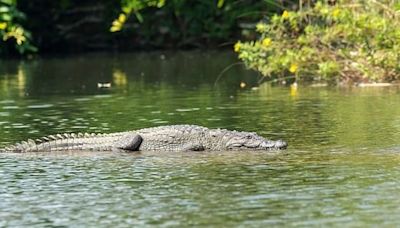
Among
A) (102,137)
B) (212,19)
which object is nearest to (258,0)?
(212,19)

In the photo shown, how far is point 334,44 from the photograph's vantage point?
2017 cm

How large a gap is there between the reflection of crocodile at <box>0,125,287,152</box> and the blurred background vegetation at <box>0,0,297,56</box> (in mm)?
21241

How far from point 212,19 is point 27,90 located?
13.7 meters

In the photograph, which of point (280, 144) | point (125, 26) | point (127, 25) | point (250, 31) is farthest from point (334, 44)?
point (127, 25)

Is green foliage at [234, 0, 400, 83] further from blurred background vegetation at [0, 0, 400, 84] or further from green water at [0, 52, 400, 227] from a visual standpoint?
green water at [0, 52, 400, 227]

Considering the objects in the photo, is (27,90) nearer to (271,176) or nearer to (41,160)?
(41,160)

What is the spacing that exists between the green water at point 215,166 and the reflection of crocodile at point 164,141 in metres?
0.20

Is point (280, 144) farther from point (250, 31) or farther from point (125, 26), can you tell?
point (125, 26)

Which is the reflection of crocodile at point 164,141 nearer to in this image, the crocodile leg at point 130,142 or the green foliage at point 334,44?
the crocodile leg at point 130,142

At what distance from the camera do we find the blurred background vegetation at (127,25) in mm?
34656

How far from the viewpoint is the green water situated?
905 centimetres

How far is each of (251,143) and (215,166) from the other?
1078mm

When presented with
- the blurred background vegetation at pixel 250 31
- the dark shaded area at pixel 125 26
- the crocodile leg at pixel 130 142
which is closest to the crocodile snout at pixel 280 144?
the crocodile leg at pixel 130 142

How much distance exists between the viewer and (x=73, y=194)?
1007 cm
